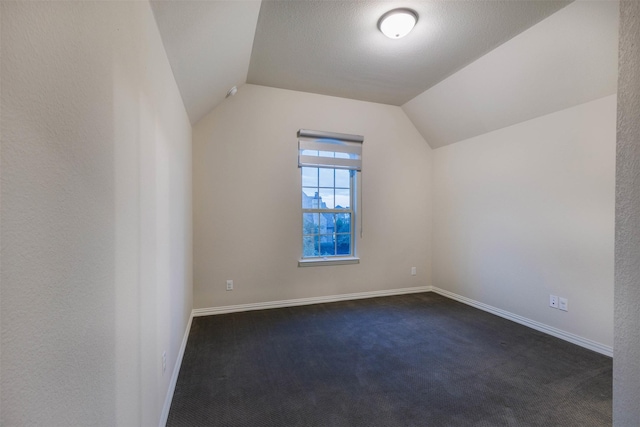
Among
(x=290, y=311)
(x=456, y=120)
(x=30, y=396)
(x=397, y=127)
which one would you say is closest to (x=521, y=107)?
(x=456, y=120)

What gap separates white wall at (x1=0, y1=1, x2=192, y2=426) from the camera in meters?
0.48

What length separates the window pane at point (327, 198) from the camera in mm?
3791

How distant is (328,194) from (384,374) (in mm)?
2321

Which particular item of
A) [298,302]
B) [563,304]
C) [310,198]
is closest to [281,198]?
[310,198]

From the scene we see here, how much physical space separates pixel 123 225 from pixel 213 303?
2.57m

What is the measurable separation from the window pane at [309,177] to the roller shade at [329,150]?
0.32ft

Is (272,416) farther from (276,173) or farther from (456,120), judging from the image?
(456,120)

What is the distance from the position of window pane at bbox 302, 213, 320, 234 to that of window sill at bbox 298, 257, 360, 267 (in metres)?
0.38

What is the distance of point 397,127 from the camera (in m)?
4.11

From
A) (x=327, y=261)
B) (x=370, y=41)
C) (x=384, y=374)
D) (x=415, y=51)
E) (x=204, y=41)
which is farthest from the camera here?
(x=327, y=261)

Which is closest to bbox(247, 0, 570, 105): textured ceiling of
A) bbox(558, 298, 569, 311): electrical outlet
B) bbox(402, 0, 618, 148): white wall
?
bbox(402, 0, 618, 148): white wall

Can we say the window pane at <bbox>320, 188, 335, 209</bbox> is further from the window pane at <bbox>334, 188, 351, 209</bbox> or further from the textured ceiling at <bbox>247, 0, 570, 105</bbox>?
the textured ceiling at <bbox>247, 0, 570, 105</bbox>

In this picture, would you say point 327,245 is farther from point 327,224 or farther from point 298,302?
point 298,302

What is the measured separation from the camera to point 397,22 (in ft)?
7.01
